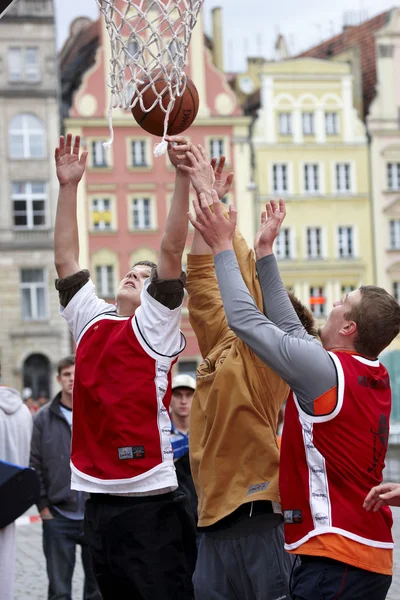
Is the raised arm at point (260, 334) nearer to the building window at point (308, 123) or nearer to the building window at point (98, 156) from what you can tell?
the building window at point (98, 156)

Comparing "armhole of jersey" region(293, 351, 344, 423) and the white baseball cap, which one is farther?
the white baseball cap

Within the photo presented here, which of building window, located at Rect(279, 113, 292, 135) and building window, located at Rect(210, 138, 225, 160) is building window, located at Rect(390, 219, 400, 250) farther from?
building window, located at Rect(210, 138, 225, 160)

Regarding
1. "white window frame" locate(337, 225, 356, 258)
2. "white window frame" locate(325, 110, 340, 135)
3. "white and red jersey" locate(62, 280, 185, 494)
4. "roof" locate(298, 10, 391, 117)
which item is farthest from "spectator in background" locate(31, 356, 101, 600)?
"roof" locate(298, 10, 391, 117)

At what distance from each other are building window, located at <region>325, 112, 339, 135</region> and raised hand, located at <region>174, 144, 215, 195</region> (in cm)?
4006

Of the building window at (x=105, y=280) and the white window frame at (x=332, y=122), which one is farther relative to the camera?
the white window frame at (x=332, y=122)

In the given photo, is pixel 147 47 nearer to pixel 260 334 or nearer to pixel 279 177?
pixel 260 334

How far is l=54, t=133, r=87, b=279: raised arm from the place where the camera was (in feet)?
17.3

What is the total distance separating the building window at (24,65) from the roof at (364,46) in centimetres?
1351

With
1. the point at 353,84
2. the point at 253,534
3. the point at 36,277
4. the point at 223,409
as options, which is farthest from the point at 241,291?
the point at 353,84

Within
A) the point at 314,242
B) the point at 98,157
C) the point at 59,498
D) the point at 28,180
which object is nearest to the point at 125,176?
the point at 98,157

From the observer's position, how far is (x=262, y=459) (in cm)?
474

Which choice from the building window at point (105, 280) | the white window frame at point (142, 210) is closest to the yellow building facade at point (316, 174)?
the white window frame at point (142, 210)

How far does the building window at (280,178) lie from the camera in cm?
4347

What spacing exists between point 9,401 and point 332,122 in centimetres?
3772
